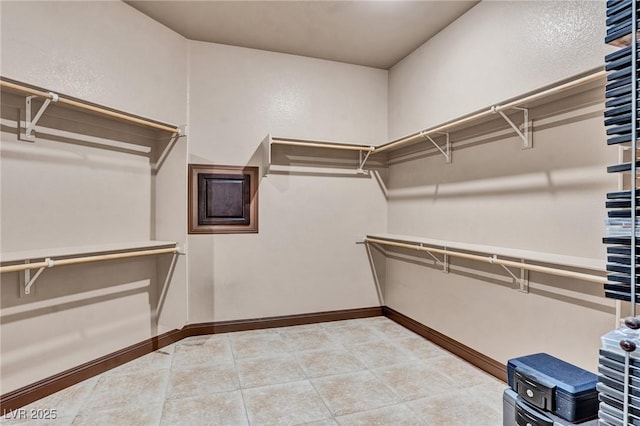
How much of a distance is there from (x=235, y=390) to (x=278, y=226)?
184 centimetres

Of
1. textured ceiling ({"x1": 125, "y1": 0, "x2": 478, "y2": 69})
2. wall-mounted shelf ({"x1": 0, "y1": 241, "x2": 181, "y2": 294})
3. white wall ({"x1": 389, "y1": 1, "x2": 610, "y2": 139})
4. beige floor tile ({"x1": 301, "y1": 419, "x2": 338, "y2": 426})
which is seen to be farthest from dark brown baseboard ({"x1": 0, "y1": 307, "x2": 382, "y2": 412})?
textured ceiling ({"x1": 125, "y1": 0, "x2": 478, "y2": 69})

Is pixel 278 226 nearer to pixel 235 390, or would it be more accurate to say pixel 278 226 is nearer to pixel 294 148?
pixel 294 148

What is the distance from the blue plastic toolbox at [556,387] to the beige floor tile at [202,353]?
2296 millimetres

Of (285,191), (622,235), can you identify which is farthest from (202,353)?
(622,235)

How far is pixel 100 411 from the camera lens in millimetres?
2332

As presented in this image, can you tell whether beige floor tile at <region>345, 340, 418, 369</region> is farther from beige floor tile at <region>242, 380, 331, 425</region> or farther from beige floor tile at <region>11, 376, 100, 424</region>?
beige floor tile at <region>11, 376, 100, 424</region>

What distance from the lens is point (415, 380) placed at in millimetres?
2760

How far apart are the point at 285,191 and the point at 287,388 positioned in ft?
6.95

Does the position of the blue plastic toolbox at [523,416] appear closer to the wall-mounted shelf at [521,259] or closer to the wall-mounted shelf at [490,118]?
the wall-mounted shelf at [521,259]

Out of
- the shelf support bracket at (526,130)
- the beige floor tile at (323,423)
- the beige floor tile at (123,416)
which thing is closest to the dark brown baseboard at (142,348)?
the beige floor tile at (123,416)

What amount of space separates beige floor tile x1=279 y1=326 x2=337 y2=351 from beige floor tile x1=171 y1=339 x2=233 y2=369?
0.60m

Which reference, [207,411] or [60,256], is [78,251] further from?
[207,411]

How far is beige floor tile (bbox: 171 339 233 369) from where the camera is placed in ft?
10.1

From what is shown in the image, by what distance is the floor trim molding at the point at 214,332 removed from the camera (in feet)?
8.04
